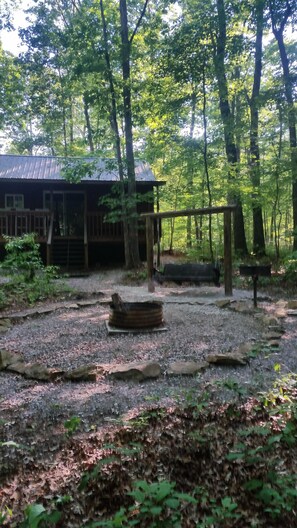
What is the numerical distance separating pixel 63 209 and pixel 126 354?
1331cm

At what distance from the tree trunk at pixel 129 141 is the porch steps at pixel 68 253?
234 cm

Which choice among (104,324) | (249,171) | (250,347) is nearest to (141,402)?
(250,347)

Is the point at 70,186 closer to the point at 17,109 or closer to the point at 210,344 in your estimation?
the point at 17,109

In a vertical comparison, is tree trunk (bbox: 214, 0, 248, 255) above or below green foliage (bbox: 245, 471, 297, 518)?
above

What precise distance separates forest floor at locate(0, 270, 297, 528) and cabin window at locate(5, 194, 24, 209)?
12.0 meters

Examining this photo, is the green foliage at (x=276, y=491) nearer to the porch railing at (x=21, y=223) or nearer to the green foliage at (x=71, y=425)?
the green foliage at (x=71, y=425)

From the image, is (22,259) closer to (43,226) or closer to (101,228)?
(43,226)

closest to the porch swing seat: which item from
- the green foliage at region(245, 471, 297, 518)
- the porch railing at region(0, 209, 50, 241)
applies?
the porch railing at region(0, 209, 50, 241)

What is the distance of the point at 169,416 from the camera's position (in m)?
2.81

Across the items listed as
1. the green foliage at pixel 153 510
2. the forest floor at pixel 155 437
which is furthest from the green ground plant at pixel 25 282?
the green foliage at pixel 153 510

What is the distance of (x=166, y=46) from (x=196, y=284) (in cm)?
785

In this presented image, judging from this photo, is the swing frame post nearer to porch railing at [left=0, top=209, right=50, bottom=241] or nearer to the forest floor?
the forest floor

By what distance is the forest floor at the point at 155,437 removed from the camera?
5.84 feet

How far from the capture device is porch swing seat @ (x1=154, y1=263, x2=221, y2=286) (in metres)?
8.61
